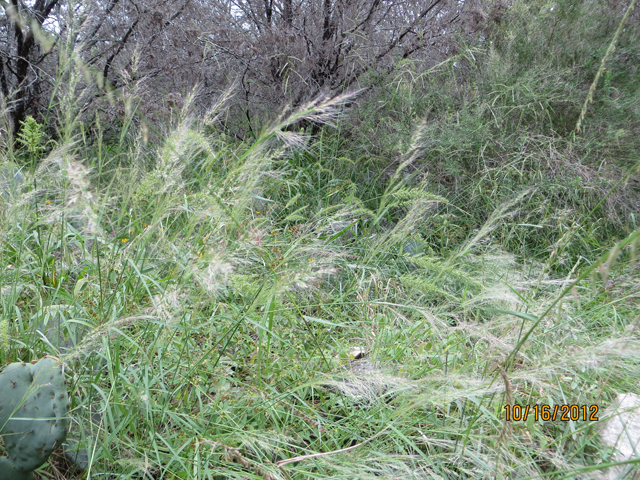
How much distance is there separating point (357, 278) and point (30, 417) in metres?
1.51

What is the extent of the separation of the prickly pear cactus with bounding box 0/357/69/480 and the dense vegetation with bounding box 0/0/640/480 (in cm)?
10

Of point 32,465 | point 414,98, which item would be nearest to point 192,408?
point 32,465

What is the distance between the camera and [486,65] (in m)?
3.83

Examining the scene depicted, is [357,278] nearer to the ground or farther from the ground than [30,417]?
nearer to the ground

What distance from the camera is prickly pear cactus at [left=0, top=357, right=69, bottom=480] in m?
1.11

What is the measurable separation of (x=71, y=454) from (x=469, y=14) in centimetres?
455

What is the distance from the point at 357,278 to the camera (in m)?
2.25
